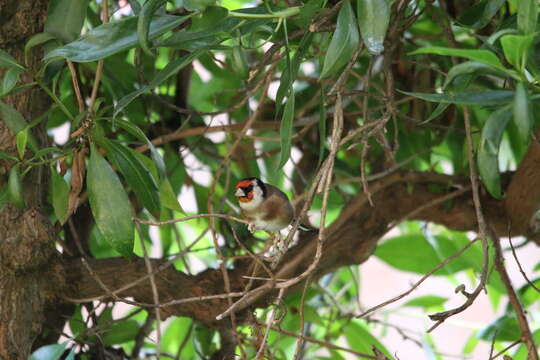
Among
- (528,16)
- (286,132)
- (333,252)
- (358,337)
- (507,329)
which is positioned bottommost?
(358,337)

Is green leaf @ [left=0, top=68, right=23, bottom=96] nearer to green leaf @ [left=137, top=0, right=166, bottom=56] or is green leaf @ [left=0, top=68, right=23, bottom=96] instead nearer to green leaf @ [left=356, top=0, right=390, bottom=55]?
green leaf @ [left=137, top=0, right=166, bottom=56]

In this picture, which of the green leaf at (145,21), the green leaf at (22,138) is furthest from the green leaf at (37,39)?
the green leaf at (145,21)

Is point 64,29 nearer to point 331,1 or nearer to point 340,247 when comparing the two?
point 331,1

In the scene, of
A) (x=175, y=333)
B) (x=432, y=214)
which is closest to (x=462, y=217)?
(x=432, y=214)

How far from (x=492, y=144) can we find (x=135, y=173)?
21.9 inches

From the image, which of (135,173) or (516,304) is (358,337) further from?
(135,173)

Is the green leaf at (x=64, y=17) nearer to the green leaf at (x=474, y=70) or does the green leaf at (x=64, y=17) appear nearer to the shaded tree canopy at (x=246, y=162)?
the shaded tree canopy at (x=246, y=162)

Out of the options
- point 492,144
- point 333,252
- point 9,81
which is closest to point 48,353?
point 9,81

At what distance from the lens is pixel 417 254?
6.05ft

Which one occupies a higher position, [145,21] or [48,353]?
[145,21]

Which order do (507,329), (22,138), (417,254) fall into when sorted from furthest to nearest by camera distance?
(417,254), (507,329), (22,138)

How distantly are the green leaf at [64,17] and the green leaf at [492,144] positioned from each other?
2.03 ft

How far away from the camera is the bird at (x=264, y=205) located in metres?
1.58

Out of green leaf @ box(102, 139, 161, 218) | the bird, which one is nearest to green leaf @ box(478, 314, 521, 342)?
the bird
